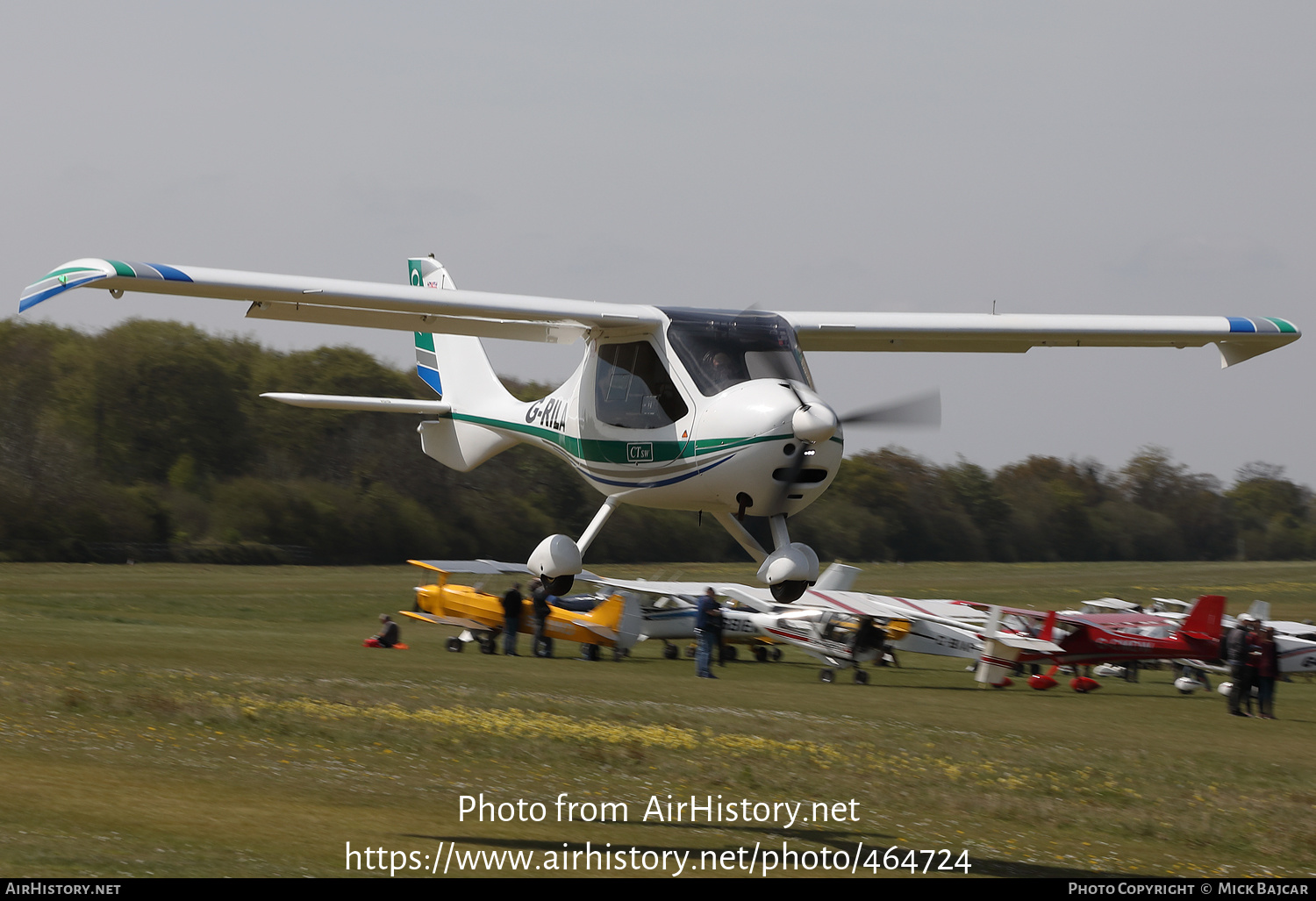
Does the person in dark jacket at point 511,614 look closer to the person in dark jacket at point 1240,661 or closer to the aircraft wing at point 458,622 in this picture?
the aircraft wing at point 458,622

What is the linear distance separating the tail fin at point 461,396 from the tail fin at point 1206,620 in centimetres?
1981

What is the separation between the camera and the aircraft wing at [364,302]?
927 cm

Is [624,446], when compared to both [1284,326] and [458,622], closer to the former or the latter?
[1284,326]

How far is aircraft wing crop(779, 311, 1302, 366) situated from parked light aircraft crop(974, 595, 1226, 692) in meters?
15.6

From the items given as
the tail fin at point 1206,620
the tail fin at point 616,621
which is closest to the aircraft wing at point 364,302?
the tail fin at point 616,621

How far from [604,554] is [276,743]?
2576cm

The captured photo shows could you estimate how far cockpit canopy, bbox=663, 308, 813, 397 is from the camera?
9.88m

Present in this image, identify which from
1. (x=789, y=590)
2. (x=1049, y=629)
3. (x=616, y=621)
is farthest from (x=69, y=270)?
(x=1049, y=629)

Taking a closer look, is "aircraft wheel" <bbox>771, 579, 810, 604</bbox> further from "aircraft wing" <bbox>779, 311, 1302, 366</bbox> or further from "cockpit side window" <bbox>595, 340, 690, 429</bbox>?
"aircraft wing" <bbox>779, 311, 1302, 366</bbox>

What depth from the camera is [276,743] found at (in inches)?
676

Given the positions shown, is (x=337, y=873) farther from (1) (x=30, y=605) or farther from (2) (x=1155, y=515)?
(2) (x=1155, y=515)

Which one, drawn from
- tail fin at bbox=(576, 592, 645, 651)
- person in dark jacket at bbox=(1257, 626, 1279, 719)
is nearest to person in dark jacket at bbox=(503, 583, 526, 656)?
tail fin at bbox=(576, 592, 645, 651)

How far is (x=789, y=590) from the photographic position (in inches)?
388
